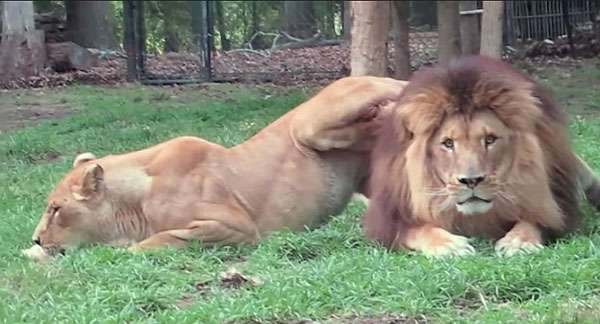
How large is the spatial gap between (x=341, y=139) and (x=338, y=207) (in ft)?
1.26

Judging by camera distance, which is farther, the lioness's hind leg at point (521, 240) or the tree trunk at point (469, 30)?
the tree trunk at point (469, 30)

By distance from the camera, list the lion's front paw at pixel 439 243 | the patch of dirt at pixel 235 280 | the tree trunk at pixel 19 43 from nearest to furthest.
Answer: the patch of dirt at pixel 235 280, the lion's front paw at pixel 439 243, the tree trunk at pixel 19 43

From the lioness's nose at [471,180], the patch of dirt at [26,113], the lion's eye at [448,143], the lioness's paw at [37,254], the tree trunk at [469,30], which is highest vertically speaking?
the tree trunk at [469,30]

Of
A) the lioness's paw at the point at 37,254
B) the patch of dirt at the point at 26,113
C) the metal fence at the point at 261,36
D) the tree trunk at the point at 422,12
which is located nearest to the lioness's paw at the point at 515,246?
the lioness's paw at the point at 37,254

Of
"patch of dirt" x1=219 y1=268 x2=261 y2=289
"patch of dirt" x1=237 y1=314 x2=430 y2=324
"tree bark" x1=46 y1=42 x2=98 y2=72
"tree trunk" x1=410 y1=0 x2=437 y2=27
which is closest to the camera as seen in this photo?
"patch of dirt" x1=237 y1=314 x2=430 y2=324

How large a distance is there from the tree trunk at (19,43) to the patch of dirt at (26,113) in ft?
9.18

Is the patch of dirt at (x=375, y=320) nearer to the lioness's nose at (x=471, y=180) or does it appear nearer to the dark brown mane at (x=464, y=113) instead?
the lioness's nose at (x=471, y=180)

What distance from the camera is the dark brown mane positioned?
5246mm

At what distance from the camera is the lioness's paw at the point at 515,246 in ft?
16.5

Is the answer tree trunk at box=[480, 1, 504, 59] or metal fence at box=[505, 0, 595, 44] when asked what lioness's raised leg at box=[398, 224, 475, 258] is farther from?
metal fence at box=[505, 0, 595, 44]

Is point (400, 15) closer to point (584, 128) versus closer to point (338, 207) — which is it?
point (584, 128)

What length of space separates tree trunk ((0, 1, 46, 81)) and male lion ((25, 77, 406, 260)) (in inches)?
464

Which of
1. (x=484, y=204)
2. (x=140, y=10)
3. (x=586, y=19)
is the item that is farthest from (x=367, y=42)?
(x=586, y=19)

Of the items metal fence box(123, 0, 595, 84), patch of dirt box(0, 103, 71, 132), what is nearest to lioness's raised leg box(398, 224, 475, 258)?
patch of dirt box(0, 103, 71, 132)
